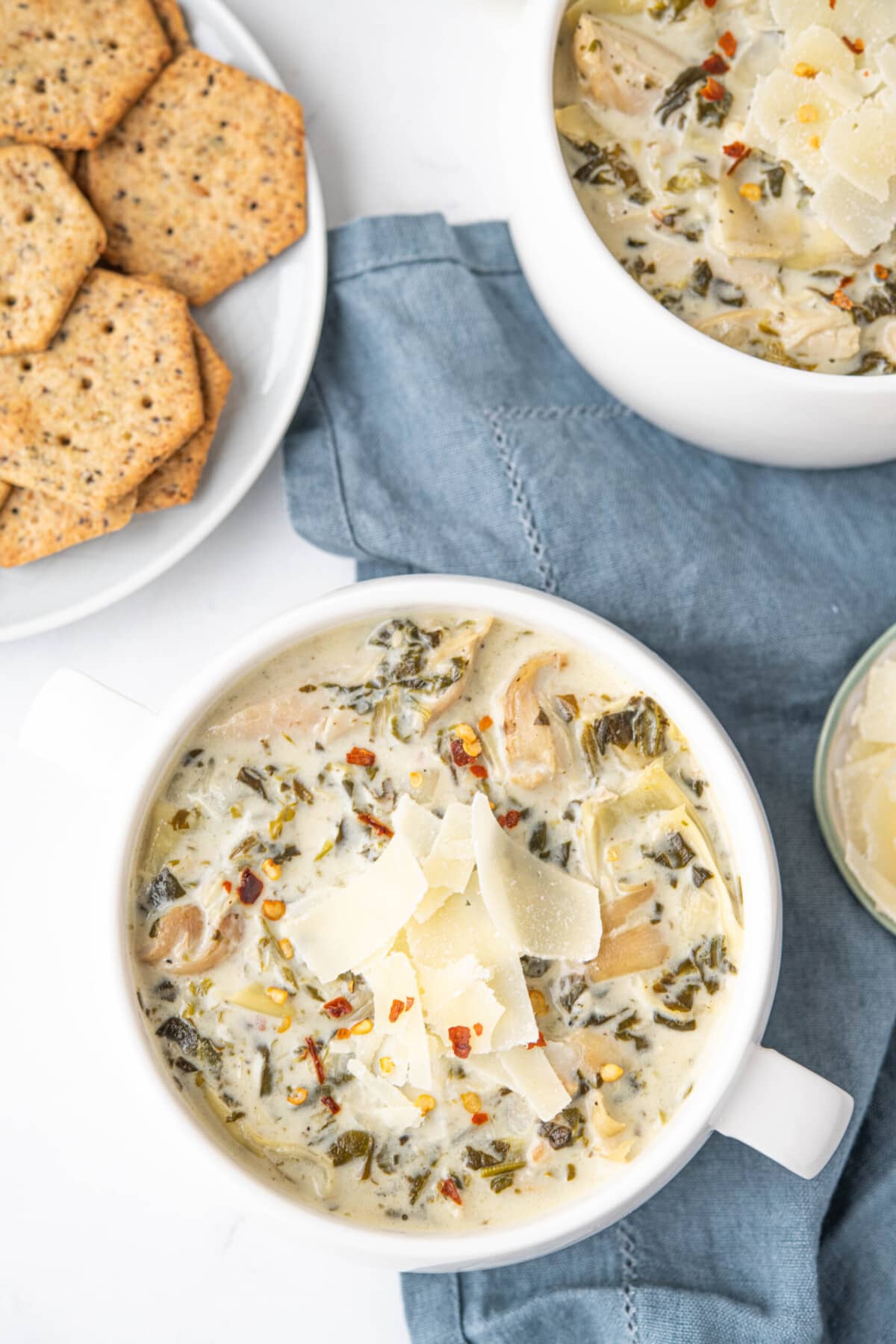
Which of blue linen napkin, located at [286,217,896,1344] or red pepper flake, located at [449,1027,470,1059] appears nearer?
red pepper flake, located at [449,1027,470,1059]

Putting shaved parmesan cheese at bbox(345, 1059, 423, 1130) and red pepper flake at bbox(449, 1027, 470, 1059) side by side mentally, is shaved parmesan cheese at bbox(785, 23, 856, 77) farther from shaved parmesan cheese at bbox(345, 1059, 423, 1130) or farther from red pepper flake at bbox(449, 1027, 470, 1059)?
shaved parmesan cheese at bbox(345, 1059, 423, 1130)

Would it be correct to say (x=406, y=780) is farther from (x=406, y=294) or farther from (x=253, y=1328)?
(x=253, y=1328)

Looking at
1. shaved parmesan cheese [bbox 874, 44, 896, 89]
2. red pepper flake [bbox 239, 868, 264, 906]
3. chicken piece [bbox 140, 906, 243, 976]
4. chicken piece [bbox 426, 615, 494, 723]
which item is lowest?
chicken piece [bbox 140, 906, 243, 976]

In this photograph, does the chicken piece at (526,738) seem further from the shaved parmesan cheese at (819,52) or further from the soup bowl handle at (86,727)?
the shaved parmesan cheese at (819,52)

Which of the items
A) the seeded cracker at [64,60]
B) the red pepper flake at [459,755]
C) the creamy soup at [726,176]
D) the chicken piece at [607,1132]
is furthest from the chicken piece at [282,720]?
the seeded cracker at [64,60]

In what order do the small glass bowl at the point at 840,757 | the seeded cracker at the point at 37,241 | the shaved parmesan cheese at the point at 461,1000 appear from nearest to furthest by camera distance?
the shaved parmesan cheese at the point at 461,1000 → the seeded cracker at the point at 37,241 → the small glass bowl at the point at 840,757

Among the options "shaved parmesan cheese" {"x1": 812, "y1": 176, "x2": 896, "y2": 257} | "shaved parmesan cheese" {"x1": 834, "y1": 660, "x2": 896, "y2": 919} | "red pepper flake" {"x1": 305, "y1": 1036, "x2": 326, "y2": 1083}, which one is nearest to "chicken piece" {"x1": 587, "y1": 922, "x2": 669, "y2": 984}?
"red pepper flake" {"x1": 305, "y1": 1036, "x2": 326, "y2": 1083}

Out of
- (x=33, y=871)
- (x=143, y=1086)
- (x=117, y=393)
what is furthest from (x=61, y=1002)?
(x=117, y=393)
